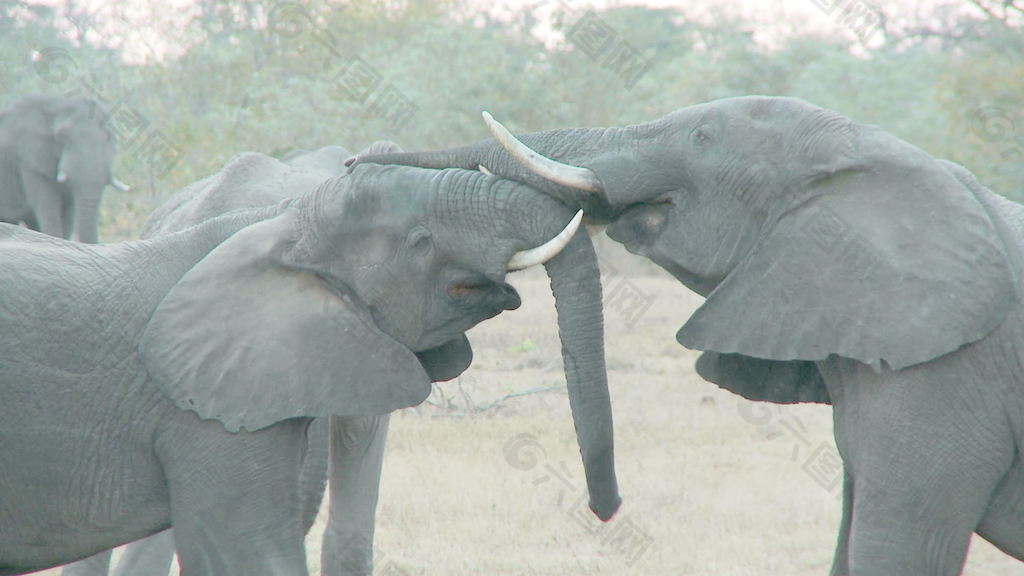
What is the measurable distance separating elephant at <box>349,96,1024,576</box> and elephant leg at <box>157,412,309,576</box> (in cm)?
79

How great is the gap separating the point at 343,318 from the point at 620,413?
5.00m

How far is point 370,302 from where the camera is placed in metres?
3.59

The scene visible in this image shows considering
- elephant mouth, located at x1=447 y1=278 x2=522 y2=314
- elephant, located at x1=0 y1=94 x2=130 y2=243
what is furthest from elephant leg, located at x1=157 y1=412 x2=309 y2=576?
elephant, located at x1=0 y1=94 x2=130 y2=243

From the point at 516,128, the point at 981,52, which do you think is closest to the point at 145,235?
the point at 516,128

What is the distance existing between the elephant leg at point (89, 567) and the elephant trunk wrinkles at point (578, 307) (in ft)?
7.55

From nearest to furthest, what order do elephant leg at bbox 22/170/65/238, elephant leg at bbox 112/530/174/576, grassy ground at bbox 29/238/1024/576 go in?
1. elephant leg at bbox 112/530/174/576
2. grassy ground at bbox 29/238/1024/576
3. elephant leg at bbox 22/170/65/238

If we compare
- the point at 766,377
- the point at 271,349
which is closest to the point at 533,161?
the point at 271,349

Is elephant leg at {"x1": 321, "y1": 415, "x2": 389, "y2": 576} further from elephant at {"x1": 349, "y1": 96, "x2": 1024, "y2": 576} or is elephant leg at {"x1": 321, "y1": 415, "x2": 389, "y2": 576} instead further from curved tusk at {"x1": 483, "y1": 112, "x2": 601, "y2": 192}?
curved tusk at {"x1": 483, "y1": 112, "x2": 601, "y2": 192}

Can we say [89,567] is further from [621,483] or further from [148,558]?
[621,483]

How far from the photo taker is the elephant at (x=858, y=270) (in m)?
3.58

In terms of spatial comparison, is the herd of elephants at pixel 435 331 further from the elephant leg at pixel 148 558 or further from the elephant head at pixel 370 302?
the elephant leg at pixel 148 558

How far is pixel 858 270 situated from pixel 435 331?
44.6 inches

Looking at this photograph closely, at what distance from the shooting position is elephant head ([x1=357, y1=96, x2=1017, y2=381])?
3596 mm

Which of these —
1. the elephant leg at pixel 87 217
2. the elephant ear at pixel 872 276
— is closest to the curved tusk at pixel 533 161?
the elephant ear at pixel 872 276
